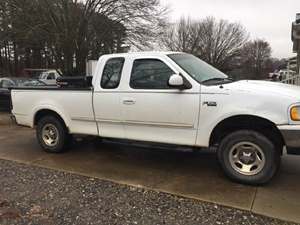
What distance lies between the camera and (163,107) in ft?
15.1

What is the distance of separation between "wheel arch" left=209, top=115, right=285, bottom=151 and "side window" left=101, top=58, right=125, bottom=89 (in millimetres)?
1863

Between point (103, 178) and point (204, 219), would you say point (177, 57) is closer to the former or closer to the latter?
point (103, 178)

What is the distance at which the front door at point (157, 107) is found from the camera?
4469 mm

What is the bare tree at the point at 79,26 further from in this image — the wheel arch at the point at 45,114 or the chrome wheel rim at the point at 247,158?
the chrome wheel rim at the point at 247,158

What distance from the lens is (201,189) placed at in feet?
13.6

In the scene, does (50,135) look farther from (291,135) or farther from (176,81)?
(291,135)

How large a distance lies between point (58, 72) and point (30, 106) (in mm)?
16427

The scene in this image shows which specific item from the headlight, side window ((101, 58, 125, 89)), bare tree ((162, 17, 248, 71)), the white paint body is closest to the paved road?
the white paint body

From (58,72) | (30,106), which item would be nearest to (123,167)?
(30,106)

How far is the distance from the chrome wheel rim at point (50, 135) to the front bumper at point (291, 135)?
413 cm

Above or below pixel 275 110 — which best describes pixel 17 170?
below

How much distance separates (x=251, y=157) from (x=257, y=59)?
62.8 m

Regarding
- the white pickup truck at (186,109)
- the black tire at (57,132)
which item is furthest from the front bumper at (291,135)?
the black tire at (57,132)

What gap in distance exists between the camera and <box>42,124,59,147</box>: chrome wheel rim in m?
6.00
